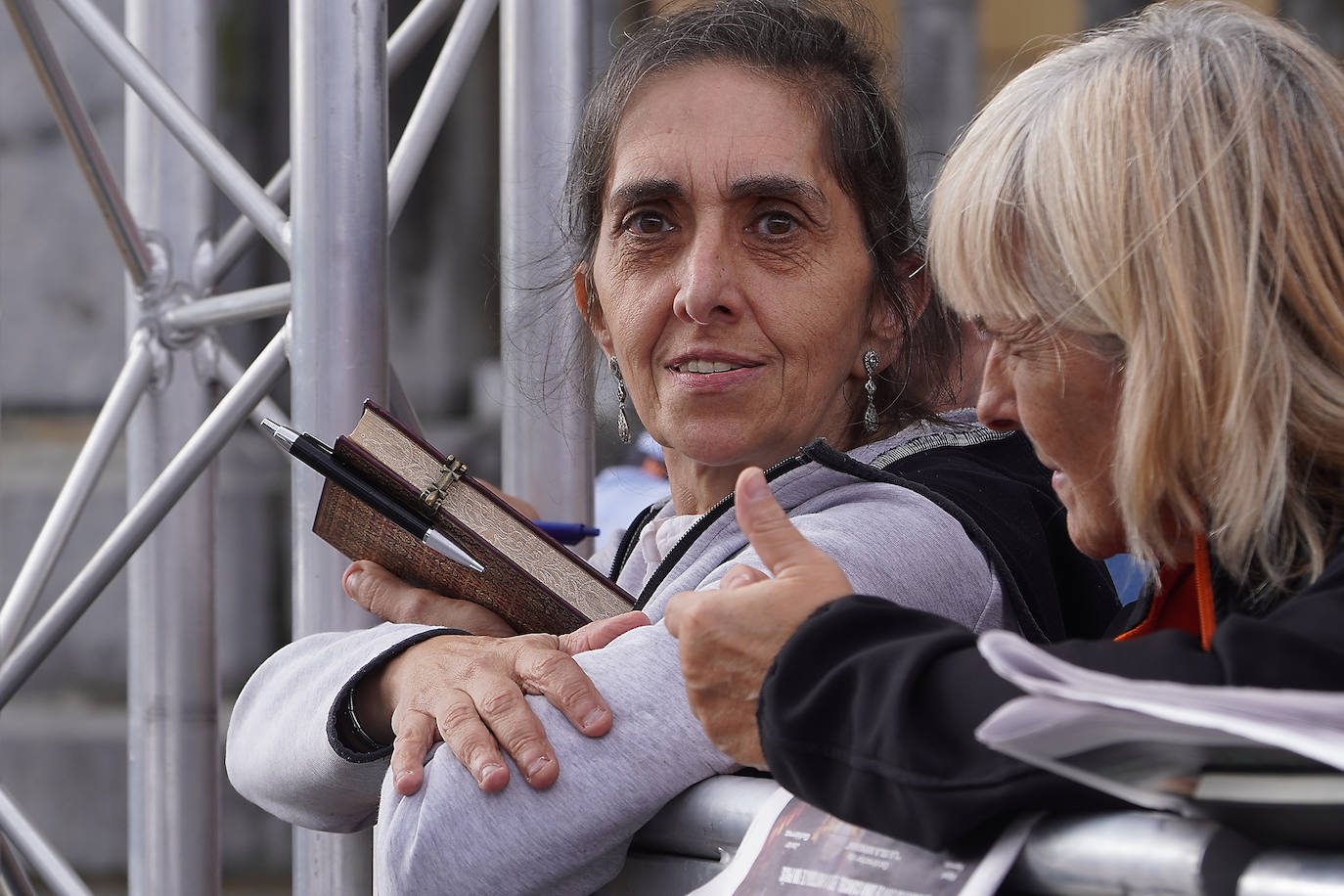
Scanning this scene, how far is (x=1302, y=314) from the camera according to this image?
1026mm

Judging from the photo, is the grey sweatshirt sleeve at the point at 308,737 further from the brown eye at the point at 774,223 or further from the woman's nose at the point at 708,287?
the brown eye at the point at 774,223

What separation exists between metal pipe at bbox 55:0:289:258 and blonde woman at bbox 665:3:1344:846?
3.88ft

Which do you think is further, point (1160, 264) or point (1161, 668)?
point (1160, 264)

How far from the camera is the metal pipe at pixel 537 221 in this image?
93.6 inches

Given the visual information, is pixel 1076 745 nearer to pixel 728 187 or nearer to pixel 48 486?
pixel 728 187

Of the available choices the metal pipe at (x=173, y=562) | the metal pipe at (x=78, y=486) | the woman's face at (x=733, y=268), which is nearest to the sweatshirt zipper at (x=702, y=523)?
the woman's face at (x=733, y=268)

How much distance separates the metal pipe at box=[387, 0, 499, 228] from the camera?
7.26 feet

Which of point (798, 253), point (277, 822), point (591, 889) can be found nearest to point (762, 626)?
point (591, 889)

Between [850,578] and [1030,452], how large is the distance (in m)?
0.48

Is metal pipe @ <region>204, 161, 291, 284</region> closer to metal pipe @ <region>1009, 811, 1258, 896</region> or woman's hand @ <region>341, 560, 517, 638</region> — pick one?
woman's hand @ <region>341, 560, 517, 638</region>

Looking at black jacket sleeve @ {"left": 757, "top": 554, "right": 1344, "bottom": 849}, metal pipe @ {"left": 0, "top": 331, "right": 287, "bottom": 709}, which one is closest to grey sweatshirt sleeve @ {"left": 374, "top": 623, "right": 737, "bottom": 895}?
black jacket sleeve @ {"left": 757, "top": 554, "right": 1344, "bottom": 849}

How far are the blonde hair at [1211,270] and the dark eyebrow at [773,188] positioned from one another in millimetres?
568

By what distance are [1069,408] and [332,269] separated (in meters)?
1.09

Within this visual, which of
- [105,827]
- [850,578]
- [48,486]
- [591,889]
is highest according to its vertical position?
[850,578]
